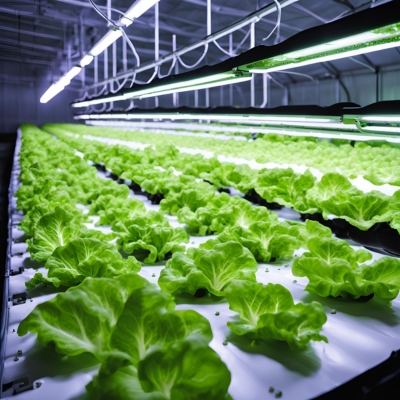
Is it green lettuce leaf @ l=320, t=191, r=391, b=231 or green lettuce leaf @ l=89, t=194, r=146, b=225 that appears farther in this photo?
green lettuce leaf @ l=89, t=194, r=146, b=225

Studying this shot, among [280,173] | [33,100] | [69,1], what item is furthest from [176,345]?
[33,100]

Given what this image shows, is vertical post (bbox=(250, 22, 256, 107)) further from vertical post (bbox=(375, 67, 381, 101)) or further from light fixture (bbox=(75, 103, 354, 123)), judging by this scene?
vertical post (bbox=(375, 67, 381, 101))

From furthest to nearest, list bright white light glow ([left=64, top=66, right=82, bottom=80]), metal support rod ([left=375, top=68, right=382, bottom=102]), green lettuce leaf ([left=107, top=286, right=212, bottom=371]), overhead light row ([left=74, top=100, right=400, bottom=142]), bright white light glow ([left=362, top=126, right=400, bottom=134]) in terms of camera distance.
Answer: metal support rod ([left=375, top=68, right=382, bottom=102]), bright white light glow ([left=64, top=66, right=82, bottom=80]), bright white light glow ([left=362, top=126, right=400, bottom=134]), overhead light row ([left=74, top=100, right=400, bottom=142]), green lettuce leaf ([left=107, top=286, right=212, bottom=371])

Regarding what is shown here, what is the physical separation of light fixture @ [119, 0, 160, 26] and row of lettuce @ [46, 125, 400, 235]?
59.1 inches

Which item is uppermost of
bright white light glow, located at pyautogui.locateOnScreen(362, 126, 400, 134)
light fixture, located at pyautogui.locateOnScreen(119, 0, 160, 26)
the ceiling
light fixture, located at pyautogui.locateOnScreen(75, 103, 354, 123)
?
the ceiling

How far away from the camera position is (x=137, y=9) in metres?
3.77

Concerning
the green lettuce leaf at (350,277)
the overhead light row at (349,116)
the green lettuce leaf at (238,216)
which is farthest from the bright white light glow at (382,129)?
the green lettuce leaf at (350,277)

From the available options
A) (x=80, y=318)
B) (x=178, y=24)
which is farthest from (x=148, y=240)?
(x=178, y=24)

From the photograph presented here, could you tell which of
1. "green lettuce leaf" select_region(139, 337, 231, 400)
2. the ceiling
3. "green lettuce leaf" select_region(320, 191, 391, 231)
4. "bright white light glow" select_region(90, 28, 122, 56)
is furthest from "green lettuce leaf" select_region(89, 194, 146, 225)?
the ceiling

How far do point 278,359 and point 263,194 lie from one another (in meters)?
2.34

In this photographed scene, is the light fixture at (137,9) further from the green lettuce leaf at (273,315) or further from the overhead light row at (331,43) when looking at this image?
the green lettuce leaf at (273,315)

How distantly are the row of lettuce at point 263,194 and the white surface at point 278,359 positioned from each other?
1022 mm

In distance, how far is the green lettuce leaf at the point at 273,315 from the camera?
1.48 meters

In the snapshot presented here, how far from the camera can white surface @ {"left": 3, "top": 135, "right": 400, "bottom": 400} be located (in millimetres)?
1317
